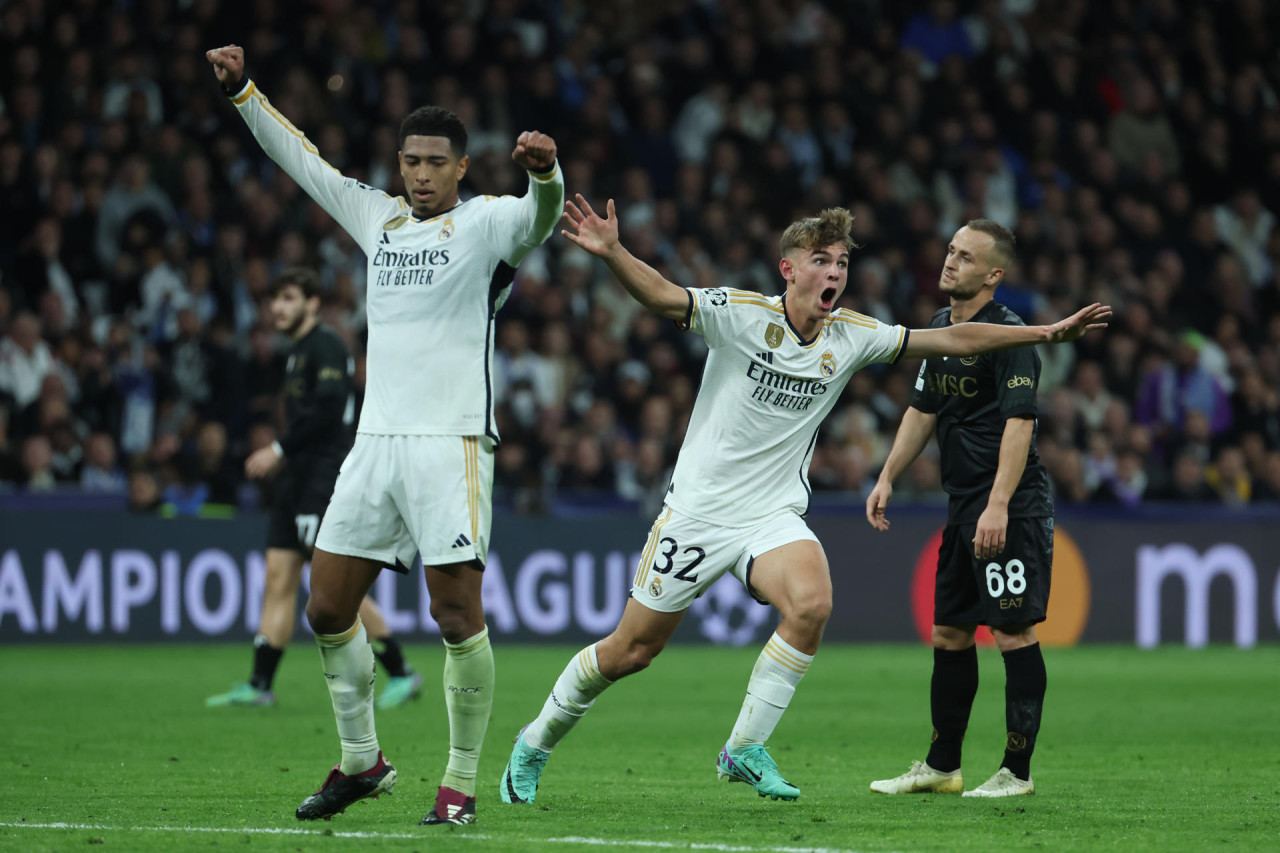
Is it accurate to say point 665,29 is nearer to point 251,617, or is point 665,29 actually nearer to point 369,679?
point 251,617

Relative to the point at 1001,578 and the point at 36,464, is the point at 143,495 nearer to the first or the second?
the point at 36,464

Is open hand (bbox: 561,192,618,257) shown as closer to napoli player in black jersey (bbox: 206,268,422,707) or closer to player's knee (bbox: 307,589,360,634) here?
player's knee (bbox: 307,589,360,634)

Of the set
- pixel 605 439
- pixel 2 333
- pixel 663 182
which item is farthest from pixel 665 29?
pixel 2 333

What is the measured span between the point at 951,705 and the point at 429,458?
8.67 ft

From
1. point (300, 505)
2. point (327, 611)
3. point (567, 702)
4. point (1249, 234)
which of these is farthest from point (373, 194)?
point (1249, 234)

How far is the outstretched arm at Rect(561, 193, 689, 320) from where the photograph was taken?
19.5 feet

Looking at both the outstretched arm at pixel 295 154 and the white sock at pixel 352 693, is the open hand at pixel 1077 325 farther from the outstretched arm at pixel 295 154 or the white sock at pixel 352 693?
the white sock at pixel 352 693

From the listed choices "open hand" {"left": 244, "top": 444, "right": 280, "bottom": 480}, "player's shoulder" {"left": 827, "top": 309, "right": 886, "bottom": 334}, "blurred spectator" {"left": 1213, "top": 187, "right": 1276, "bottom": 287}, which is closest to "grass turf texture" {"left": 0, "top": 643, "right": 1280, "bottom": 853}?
"open hand" {"left": 244, "top": 444, "right": 280, "bottom": 480}

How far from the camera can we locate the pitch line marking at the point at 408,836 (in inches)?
205

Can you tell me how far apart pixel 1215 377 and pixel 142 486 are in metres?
11.1

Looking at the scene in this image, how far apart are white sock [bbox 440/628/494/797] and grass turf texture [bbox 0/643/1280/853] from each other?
0.76 feet

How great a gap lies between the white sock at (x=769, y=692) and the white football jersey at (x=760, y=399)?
0.55 metres

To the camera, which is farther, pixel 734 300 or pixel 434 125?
pixel 734 300

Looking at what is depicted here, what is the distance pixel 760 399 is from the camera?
660cm
